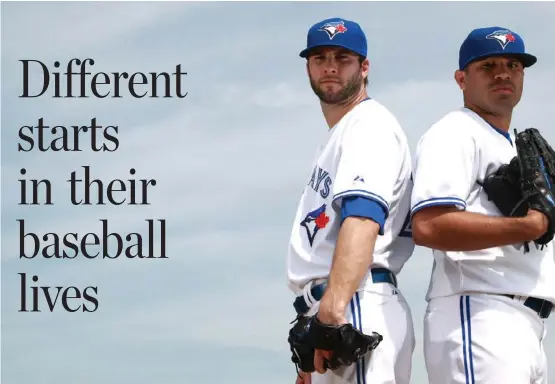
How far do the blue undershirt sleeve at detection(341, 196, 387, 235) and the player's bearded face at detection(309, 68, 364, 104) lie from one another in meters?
0.82

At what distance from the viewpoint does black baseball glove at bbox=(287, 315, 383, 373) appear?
567 cm

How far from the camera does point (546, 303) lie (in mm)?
6367

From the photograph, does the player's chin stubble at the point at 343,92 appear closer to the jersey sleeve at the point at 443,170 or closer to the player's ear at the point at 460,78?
the jersey sleeve at the point at 443,170

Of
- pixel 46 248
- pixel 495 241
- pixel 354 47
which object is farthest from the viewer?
pixel 46 248

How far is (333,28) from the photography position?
255 inches

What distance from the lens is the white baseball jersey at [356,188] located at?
6.00 m

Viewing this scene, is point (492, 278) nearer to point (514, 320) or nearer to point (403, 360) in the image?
point (514, 320)

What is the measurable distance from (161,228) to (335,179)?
7076 mm

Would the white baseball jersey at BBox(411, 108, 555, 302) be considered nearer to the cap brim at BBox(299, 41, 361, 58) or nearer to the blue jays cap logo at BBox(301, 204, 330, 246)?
the blue jays cap logo at BBox(301, 204, 330, 246)

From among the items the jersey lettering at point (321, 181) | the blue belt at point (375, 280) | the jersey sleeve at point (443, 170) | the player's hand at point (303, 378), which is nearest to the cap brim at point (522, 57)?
the jersey sleeve at point (443, 170)

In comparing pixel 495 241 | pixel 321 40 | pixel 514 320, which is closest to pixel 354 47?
pixel 321 40

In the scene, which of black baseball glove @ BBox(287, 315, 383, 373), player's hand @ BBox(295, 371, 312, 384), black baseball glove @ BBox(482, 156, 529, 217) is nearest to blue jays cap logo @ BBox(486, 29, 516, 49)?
black baseball glove @ BBox(482, 156, 529, 217)

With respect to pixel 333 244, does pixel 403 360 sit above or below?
below

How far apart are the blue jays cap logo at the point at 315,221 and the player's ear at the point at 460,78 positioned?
133 centimetres
